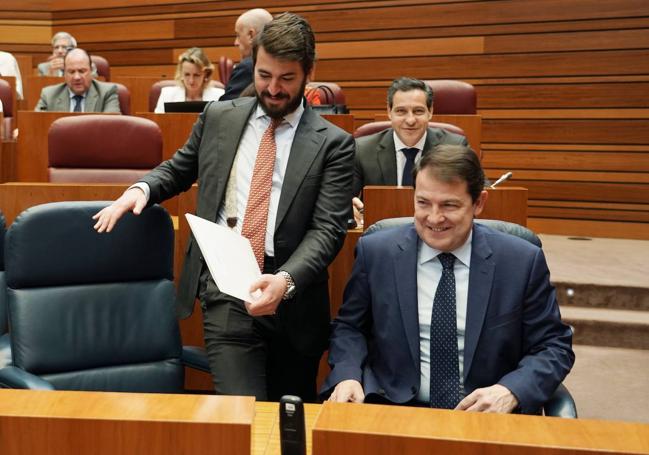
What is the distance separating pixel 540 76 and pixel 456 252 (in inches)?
115

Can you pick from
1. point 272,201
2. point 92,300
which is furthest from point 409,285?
point 92,300

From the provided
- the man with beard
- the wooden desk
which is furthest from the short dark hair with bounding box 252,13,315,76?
the wooden desk

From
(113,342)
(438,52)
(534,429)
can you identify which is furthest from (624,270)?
(534,429)

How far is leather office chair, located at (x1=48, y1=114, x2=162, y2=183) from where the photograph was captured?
2.62m

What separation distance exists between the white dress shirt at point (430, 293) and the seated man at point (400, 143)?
1094 mm

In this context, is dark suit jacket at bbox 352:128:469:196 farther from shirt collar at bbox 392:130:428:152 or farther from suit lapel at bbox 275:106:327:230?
suit lapel at bbox 275:106:327:230

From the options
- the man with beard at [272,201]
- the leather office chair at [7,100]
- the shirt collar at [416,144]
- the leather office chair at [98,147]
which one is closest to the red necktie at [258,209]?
the man with beard at [272,201]

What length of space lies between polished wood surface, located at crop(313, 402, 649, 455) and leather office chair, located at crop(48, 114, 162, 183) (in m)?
2.07

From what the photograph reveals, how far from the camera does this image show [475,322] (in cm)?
134

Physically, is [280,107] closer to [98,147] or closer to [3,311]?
[3,311]

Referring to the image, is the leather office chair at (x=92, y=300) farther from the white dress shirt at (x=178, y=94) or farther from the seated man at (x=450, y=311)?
the white dress shirt at (x=178, y=94)

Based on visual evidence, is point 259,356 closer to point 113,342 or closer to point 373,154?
point 113,342

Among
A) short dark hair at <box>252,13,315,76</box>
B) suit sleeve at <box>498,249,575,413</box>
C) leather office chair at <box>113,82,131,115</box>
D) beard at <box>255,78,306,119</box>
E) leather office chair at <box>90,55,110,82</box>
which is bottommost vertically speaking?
suit sleeve at <box>498,249,575,413</box>

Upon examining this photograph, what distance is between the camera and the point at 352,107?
4633 mm
